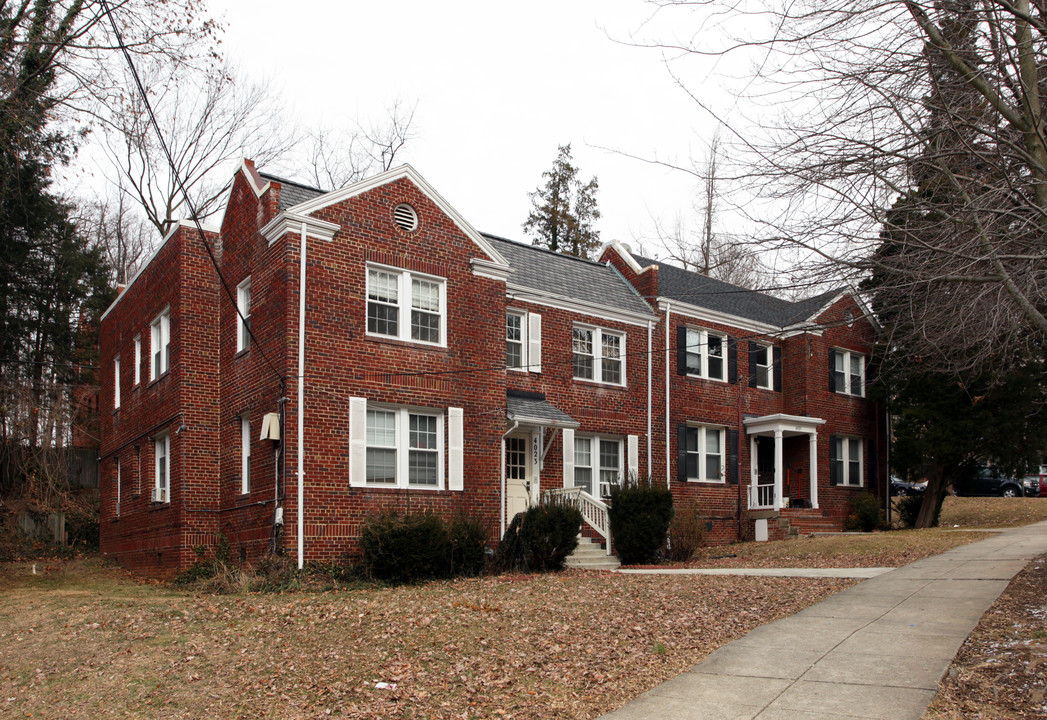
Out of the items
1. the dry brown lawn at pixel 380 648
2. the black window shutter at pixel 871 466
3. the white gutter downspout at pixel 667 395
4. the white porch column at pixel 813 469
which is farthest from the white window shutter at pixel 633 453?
the black window shutter at pixel 871 466

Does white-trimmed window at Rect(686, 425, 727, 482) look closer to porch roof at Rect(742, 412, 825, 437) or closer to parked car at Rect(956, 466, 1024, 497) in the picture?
porch roof at Rect(742, 412, 825, 437)

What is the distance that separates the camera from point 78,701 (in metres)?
8.12

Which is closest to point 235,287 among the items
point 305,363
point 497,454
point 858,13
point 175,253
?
point 175,253

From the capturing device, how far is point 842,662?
8180mm

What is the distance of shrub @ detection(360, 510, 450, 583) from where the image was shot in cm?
1487

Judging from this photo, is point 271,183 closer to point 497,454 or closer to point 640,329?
point 497,454

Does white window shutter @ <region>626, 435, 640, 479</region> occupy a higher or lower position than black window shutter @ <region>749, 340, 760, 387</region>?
lower

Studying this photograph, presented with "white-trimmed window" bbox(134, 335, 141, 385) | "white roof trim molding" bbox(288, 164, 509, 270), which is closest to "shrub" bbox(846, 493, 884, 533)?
"white roof trim molding" bbox(288, 164, 509, 270)

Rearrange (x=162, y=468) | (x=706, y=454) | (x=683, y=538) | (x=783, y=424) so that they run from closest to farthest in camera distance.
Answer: (x=683, y=538) → (x=162, y=468) → (x=706, y=454) → (x=783, y=424)

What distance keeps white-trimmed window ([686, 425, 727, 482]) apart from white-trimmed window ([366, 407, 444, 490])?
8734 millimetres

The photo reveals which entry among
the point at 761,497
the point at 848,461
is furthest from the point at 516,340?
the point at 848,461

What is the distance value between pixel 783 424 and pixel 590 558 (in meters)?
8.56

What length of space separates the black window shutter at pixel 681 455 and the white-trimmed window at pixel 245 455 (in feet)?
36.3

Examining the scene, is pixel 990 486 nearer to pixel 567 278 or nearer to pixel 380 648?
pixel 567 278
